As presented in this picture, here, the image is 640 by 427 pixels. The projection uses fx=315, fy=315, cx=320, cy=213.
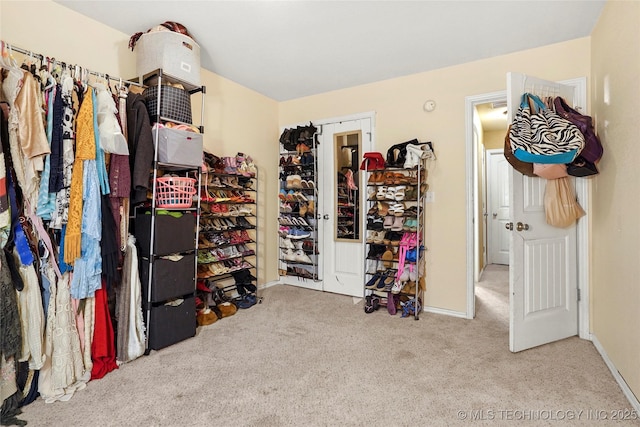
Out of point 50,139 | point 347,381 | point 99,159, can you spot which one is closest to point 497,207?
point 347,381

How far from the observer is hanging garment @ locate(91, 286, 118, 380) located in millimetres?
2057

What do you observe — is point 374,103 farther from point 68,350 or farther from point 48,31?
point 68,350

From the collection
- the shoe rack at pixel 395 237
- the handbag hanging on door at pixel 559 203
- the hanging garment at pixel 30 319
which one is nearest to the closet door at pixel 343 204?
the shoe rack at pixel 395 237

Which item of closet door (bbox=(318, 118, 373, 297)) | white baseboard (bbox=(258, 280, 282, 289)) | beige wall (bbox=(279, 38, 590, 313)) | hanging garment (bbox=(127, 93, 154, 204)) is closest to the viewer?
hanging garment (bbox=(127, 93, 154, 204))

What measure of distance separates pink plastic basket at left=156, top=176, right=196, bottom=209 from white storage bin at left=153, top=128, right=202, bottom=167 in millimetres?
140

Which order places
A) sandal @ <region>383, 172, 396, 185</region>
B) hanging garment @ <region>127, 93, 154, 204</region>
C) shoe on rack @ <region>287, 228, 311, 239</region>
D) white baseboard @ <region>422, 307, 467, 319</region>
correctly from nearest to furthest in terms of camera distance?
hanging garment @ <region>127, 93, 154, 204</region> < white baseboard @ <region>422, 307, 467, 319</region> < sandal @ <region>383, 172, 396, 185</region> < shoe on rack @ <region>287, 228, 311, 239</region>

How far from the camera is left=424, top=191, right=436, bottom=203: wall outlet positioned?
333 centimetres

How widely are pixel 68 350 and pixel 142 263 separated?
0.67 m

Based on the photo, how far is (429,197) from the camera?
11.0ft

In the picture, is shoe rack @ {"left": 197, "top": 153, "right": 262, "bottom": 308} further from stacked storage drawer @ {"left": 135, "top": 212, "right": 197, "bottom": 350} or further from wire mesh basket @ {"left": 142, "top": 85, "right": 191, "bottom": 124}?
wire mesh basket @ {"left": 142, "top": 85, "right": 191, "bottom": 124}

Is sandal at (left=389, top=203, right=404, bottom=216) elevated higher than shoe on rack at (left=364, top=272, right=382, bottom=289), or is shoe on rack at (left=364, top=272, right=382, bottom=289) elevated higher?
sandal at (left=389, top=203, right=404, bottom=216)

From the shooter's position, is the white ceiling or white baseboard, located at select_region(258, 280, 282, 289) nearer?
the white ceiling

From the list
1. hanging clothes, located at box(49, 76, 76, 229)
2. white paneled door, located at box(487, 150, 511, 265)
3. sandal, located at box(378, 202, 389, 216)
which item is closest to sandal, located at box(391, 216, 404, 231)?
sandal, located at box(378, 202, 389, 216)

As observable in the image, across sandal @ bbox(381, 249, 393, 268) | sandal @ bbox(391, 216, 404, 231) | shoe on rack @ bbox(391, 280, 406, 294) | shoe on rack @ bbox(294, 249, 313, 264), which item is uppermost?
sandal @ bbox(391, 216, 404, 231)
